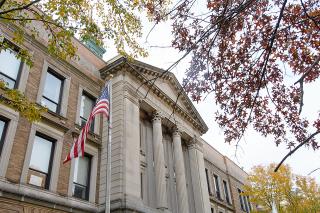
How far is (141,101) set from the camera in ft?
66.2

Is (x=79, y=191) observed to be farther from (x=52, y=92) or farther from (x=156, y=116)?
(x=156, y=116)

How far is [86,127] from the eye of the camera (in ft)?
39.2

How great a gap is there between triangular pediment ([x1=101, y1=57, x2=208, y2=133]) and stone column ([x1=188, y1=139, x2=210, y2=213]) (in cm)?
248

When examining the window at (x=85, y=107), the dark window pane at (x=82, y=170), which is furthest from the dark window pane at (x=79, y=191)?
the window at (x=85, y=107)

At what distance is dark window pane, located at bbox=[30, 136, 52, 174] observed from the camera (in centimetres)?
1336

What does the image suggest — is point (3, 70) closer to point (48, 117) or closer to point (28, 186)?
point (48, 117)

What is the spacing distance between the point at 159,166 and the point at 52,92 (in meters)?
8.16

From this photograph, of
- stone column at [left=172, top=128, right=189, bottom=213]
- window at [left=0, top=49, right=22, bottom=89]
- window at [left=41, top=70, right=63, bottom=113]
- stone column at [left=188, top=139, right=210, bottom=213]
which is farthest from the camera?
stone column at [left=188, top=139, right=210, bottom=213]

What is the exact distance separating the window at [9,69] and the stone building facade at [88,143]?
0.05 metres

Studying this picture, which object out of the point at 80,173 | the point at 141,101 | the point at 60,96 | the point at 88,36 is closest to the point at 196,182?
the point at 141,101

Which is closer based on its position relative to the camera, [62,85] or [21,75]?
[21,75]

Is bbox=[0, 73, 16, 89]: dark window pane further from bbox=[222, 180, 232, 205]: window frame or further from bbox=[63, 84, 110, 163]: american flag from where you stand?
bbox=[222, 180, 232, 205]: window frame

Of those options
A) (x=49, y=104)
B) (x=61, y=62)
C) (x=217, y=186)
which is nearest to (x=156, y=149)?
(x=49, y=104)

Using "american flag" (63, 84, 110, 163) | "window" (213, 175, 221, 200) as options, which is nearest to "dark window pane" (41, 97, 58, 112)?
"american flag" (63, 84, 110, 163)
